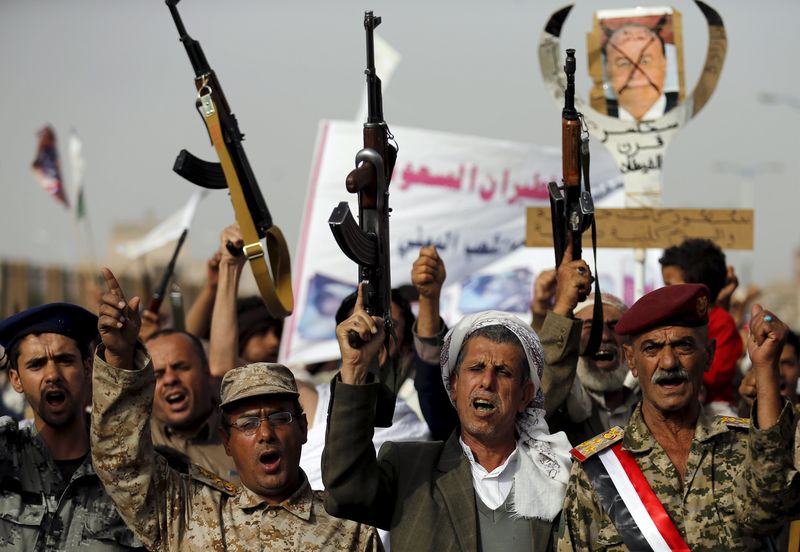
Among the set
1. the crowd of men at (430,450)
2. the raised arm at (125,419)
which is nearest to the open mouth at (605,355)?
the crowd of men at (430,450)

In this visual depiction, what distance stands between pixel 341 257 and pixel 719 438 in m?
5.61

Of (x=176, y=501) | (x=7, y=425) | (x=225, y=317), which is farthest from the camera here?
(x=225, y=317)

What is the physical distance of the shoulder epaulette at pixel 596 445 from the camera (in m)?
4.14

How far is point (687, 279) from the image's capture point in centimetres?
633

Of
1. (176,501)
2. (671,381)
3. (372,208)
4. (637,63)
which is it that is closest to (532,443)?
(671,381)

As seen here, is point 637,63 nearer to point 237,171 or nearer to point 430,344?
point 237,171

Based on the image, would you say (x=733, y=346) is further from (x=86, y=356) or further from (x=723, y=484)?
(x=86, y=356)

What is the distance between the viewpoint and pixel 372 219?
4434 millimetres

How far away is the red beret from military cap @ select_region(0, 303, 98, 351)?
6.41ft

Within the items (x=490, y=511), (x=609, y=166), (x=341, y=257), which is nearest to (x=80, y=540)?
(x=490, y=511)

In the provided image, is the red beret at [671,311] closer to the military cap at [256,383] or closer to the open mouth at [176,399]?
the military cap at [256,383]

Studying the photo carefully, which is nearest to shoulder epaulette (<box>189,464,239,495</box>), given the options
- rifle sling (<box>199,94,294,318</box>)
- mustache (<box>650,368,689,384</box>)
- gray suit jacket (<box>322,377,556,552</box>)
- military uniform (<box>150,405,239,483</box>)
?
gray suit jacket (<box>322,377,556,552</box>)

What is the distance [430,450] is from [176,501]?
34.2 inches

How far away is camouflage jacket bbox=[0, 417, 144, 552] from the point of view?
4.47m
